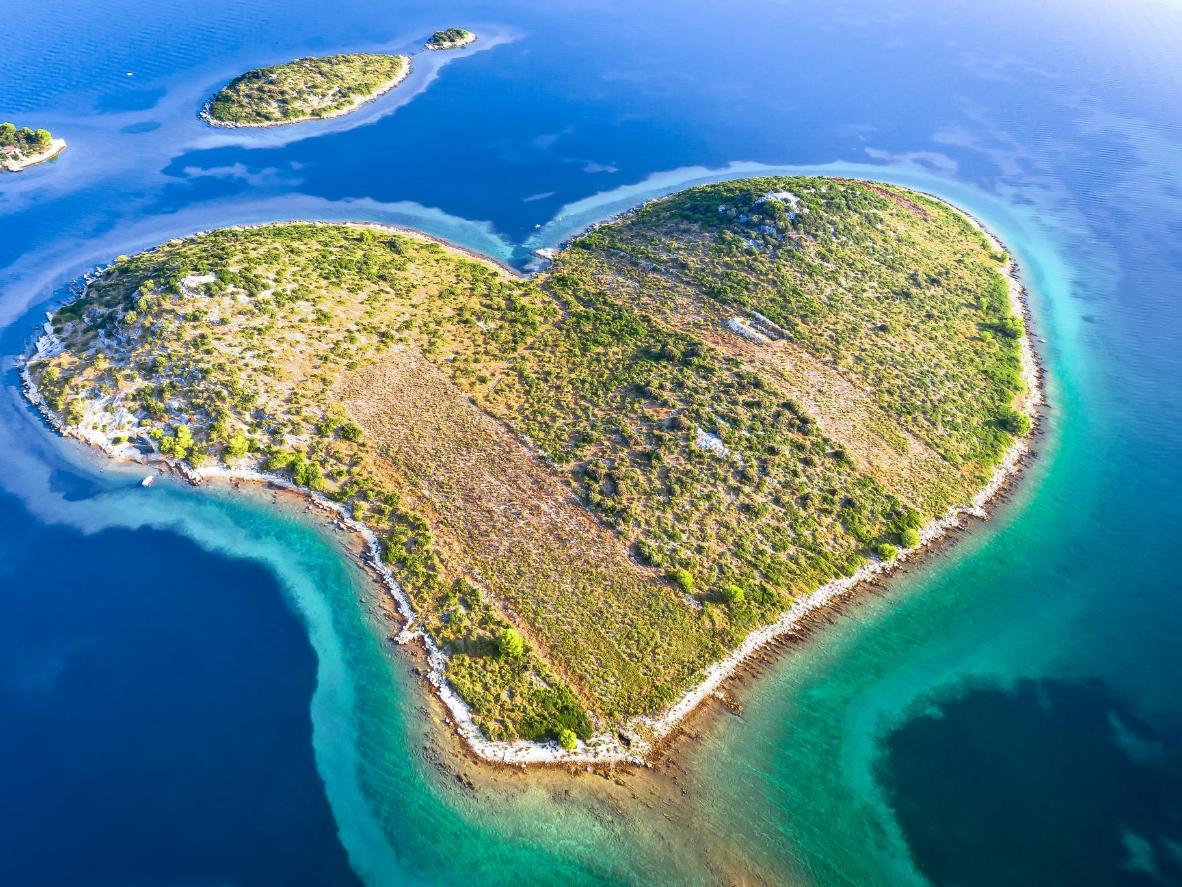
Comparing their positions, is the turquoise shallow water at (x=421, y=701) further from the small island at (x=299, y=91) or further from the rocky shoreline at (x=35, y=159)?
the small island at (x=299, y=91)

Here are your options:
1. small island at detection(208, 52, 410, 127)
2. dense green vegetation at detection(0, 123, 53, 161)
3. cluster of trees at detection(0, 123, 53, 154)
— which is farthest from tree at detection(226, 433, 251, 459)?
cluster of trees at detection(0, 123, 53, 154)

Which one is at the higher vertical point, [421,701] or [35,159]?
[35,159]

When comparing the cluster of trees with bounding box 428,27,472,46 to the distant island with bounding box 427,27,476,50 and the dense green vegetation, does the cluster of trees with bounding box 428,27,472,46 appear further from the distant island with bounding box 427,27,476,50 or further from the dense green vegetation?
the dense green vegetation

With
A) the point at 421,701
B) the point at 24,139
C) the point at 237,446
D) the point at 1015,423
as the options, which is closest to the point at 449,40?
the point at 24,139

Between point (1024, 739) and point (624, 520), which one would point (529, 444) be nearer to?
point (624, 520)

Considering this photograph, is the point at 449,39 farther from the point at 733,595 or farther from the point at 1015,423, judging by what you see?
the point at 733,595

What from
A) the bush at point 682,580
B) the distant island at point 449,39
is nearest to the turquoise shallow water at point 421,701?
the bush at point 682,580
